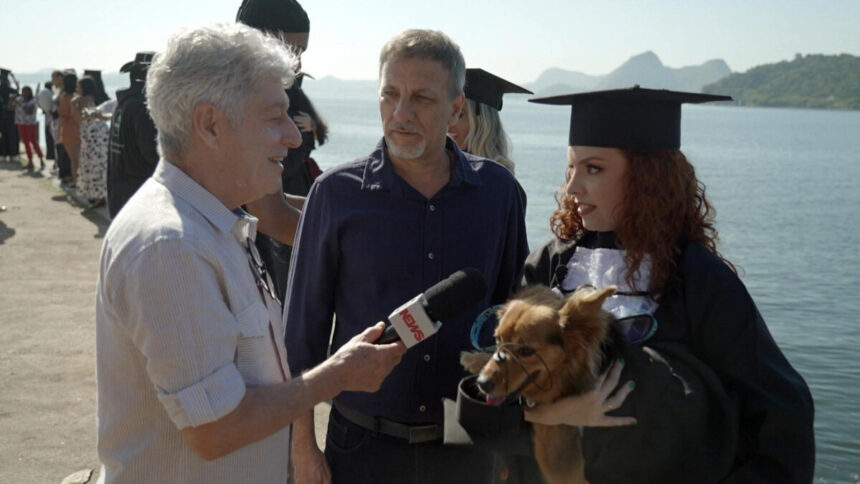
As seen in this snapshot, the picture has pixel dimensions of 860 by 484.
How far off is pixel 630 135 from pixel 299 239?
141 cm

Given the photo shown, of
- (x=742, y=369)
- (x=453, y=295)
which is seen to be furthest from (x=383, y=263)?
(x=742, y=369)

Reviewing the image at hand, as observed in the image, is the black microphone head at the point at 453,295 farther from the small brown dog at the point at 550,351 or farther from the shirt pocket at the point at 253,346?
the shirt pocket at the point at 253,346

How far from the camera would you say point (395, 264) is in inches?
127

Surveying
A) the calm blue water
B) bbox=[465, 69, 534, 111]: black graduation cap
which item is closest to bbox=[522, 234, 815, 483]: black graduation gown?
the calm blue water

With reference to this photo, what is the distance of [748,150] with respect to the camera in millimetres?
54562

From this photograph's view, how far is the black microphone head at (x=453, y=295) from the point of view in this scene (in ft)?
8.51

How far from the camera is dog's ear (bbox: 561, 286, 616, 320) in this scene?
2.33 meters

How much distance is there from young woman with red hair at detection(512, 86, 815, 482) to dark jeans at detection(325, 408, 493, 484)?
0.80 meters

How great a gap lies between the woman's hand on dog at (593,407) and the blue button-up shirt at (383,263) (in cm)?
86

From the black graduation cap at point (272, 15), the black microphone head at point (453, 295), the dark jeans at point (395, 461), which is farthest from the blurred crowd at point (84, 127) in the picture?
the black microphone head at point (453, 295)

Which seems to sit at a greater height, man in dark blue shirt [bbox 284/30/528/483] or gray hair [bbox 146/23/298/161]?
gray hair [bbox 146/23/298/161]

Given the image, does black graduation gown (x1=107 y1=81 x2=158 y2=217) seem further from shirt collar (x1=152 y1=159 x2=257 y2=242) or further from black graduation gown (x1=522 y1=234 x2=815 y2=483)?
black graduation gown (x1=522 y1=234 x2=815 y2=483)

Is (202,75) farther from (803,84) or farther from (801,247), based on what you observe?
(803,84)

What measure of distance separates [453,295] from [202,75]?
1034mm
